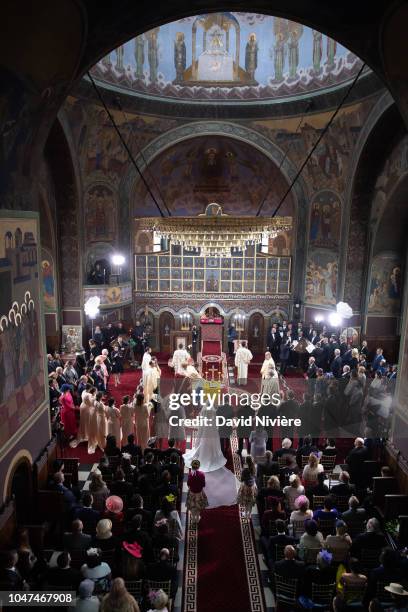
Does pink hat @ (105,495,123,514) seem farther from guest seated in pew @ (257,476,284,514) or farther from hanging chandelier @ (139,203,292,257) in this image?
hanging chandelier @ (139,203,292,257)

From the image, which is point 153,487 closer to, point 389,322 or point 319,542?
point 319,542

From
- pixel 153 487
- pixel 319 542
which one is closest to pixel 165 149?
pixel 153 487

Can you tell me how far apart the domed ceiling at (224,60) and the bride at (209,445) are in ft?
44.0

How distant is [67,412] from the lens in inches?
480

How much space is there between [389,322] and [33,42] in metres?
16.7

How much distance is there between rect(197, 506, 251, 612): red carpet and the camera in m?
7.18

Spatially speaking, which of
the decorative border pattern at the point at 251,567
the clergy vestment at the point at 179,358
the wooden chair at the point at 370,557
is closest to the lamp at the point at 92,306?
the clergy vestment at the point at 179,358

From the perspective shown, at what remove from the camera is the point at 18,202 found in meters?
8.38

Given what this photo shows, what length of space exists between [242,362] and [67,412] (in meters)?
7.03

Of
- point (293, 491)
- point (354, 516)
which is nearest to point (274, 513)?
point (293, 491)

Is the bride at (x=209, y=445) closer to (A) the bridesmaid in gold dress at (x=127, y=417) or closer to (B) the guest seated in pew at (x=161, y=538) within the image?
(A) the bridesmaid in gold dress at (x=127, y=417)

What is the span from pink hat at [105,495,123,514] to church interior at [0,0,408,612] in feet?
0.12

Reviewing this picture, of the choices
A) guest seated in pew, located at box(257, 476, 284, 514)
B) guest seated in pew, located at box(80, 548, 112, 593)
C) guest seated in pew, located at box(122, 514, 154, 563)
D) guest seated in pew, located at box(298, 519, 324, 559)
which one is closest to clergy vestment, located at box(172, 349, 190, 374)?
guest seated in pew, located at box(257, 476, 284, 514)

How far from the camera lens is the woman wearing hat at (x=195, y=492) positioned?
27.5ft
